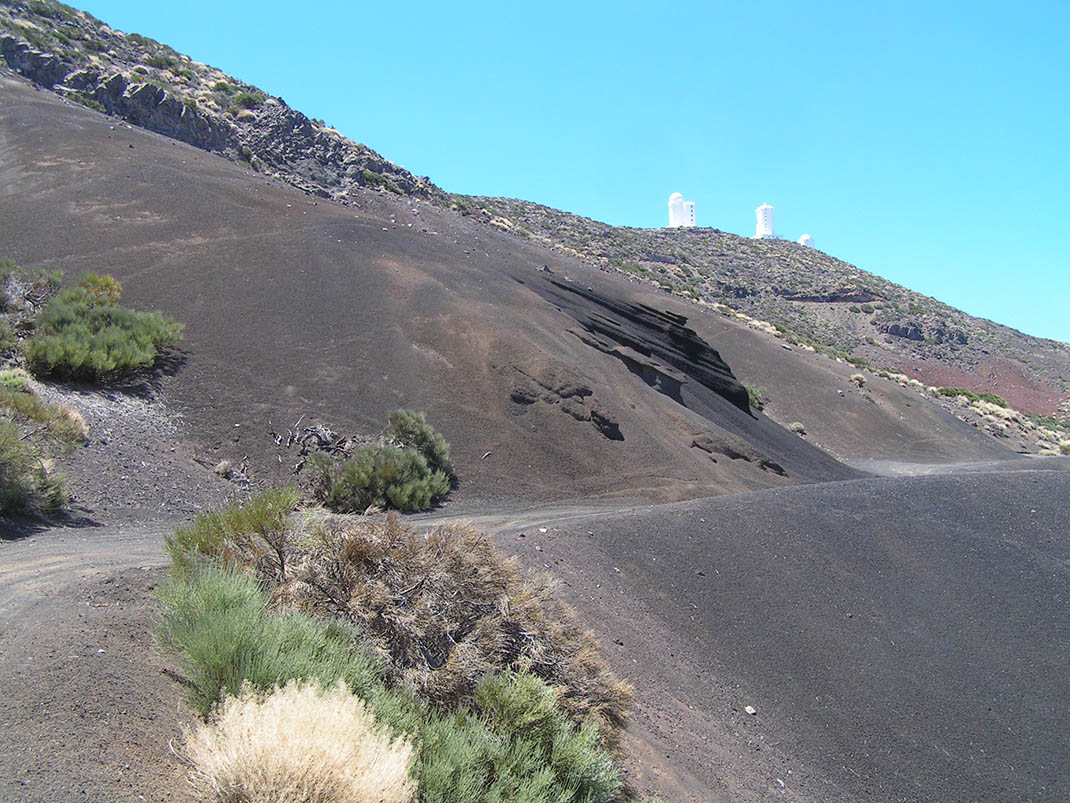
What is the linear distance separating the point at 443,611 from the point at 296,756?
7.60 ft

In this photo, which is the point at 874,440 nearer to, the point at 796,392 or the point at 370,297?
the point at 796,392

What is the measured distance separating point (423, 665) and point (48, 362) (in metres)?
12.4

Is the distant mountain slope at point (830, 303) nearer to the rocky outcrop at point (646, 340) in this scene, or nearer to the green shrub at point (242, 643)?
the rocky outcrop at point (646, 340)

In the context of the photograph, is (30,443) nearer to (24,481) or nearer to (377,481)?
(24,481)

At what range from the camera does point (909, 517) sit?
1363 centimetres

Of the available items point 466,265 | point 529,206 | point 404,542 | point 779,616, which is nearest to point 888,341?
point 529,206

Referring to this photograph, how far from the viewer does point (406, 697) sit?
4.67 metres

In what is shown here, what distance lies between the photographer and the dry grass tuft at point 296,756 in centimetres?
332

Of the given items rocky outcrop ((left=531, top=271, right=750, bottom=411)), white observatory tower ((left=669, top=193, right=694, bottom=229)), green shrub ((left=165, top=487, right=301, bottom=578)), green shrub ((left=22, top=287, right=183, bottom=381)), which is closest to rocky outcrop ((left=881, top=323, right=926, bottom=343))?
white observatory tower ((left=669, top=193, right=694, bottom=229))

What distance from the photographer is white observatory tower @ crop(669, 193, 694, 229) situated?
10000 centimetres

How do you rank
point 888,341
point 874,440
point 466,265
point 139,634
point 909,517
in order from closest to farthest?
point 139,634, point 909,517, point 466,265, point 874,440, point 888,341

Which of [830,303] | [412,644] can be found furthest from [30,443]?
[830,303]

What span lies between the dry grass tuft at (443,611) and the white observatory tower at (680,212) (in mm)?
97993

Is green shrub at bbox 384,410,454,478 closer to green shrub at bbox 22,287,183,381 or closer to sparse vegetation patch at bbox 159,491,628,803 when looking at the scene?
green shrub at bbox 22,287,183,381
